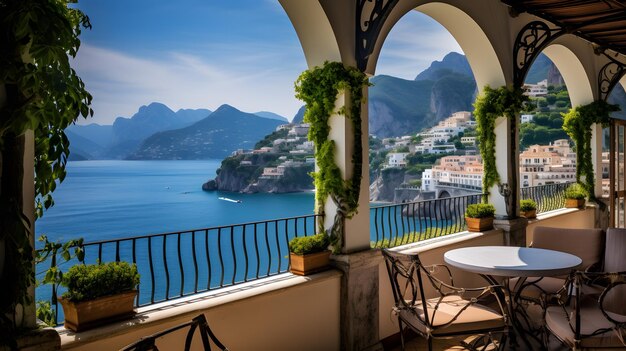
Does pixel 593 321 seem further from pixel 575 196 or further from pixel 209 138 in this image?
pixel 209 138

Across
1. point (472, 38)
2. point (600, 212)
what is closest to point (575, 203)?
point (600, 212)

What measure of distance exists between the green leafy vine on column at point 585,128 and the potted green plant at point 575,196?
0.09 m

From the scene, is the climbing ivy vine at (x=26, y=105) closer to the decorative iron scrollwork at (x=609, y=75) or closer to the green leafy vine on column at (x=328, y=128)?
the green leafy vine on column at (x=328, y=128)

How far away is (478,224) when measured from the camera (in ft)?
17.1

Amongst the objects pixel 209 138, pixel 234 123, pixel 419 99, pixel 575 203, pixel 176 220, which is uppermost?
pixel 419 99

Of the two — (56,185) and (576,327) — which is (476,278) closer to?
(576,327)

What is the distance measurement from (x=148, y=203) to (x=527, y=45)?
7.07m

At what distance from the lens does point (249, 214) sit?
7.81m

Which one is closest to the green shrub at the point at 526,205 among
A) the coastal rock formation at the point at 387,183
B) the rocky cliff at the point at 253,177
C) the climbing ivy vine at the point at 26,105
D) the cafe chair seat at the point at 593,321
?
the cafe chair seat at the point at 593,321

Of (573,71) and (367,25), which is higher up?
(573,71)

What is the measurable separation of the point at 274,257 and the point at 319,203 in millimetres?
642

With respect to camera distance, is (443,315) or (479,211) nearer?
(443,315)

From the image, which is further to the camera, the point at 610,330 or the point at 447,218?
the point at 447,218

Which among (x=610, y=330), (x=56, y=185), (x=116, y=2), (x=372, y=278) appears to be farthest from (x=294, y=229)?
(x=116, y=2)
